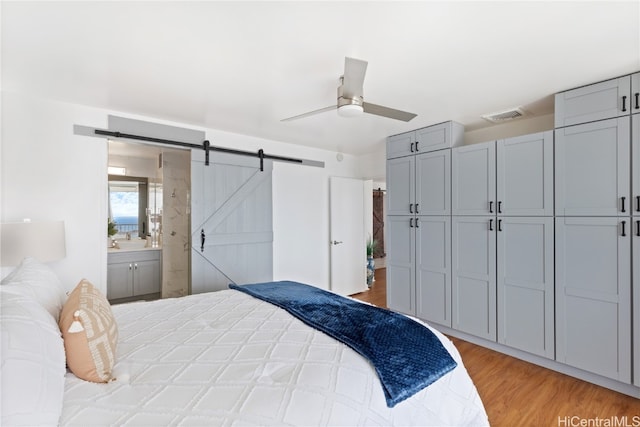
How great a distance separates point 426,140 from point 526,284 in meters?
1.89

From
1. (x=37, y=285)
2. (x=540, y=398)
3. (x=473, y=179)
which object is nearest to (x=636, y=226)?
(x=473, y=179)

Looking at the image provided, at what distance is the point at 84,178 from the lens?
9.54 feet

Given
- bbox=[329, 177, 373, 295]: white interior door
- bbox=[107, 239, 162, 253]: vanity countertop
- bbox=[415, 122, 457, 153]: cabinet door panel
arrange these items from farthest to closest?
bbox=[329, 177, 373, 295]: white interior door, bbox=[107, 239, 162, 253]: vanity countertop, bbox=[415, 122, 457, 153]: cabinet door panel

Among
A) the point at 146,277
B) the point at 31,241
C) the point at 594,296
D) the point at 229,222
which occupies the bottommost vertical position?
the point at 146,277

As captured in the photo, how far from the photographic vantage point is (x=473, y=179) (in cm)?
327

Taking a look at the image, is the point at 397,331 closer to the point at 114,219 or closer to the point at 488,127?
the point at 488,127

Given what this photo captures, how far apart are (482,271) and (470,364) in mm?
930

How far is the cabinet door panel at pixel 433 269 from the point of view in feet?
11.5

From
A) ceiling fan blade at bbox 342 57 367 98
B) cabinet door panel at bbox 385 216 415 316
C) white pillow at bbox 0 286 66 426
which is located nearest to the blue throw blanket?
white pillow at bbox 0 286 66 426

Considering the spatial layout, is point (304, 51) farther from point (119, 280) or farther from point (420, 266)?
point (119, 280)

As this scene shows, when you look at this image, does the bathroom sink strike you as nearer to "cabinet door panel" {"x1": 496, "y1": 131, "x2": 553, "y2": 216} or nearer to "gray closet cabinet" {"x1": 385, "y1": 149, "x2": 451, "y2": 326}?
"gray closet cabinet" {"x1": 385, "y1": 149, "x2": 451, "y2": 326}

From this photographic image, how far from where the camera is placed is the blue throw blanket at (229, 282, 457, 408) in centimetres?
129

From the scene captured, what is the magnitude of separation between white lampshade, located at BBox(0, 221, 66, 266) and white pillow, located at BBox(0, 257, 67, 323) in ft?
3.06

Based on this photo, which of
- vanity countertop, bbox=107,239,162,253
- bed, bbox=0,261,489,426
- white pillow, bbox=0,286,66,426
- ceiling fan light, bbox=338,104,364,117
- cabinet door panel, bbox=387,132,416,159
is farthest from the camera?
vanity countertop, bbox=107,239,162,253
